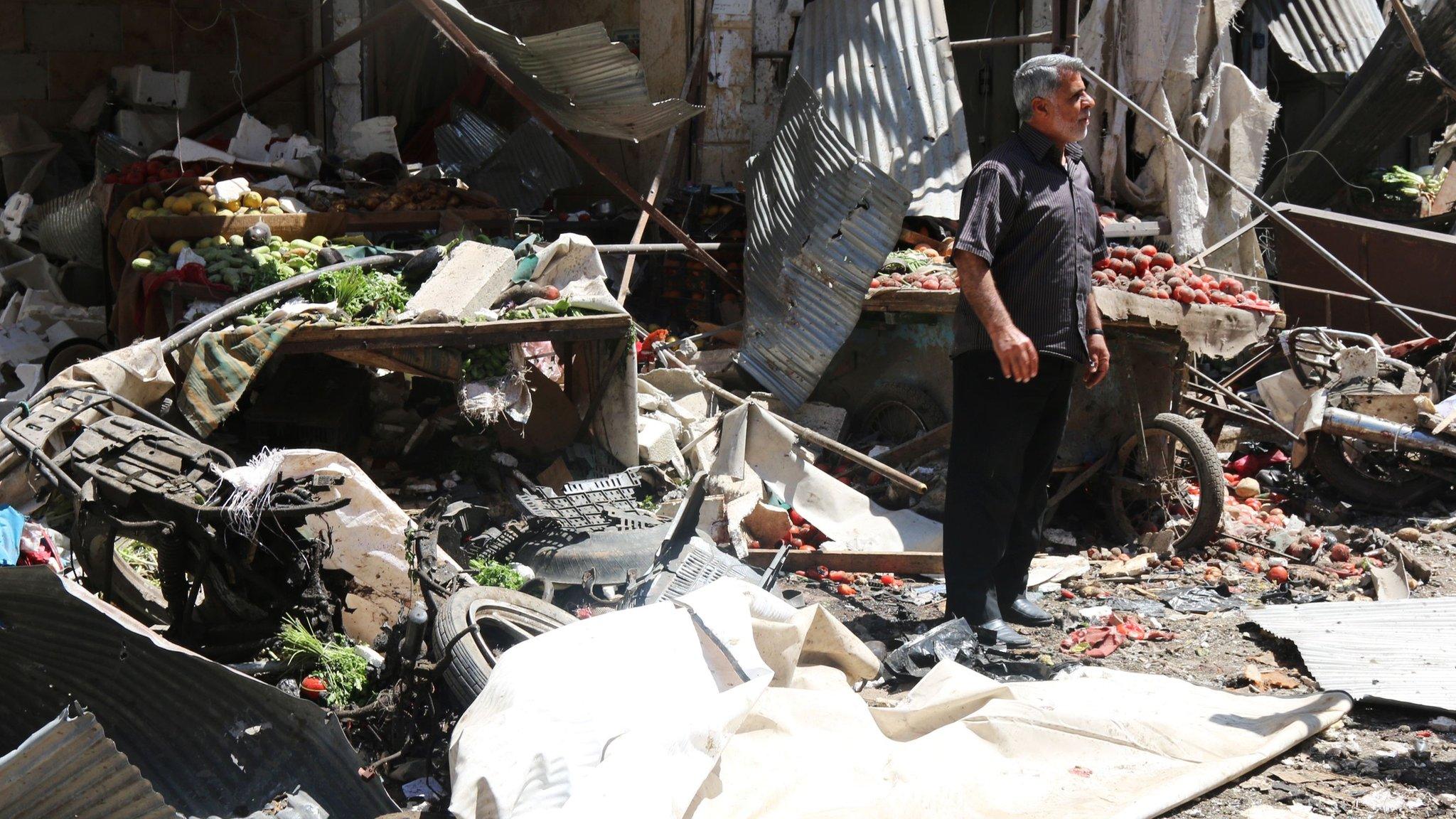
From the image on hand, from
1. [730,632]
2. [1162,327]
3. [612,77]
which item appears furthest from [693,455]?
[730,632]

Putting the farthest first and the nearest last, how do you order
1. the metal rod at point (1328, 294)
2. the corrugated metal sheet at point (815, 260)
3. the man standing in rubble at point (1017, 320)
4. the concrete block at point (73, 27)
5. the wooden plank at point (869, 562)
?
the concrete block at point (73, 27) → the corrugated metal sheet at point (815, 260) → the metal rod at point (1328, 294) → the wooden plank at point (869, 562) → the man standing in rubble at point (1017, 320)

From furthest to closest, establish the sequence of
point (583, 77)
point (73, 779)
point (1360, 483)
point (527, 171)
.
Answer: point (527, 171) < point (1360, 483) < point (583, 77) < point (73, 779)

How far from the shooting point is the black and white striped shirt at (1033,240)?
4320 mm

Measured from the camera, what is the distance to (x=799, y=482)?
604 centimetres

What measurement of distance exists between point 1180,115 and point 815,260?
3.57m

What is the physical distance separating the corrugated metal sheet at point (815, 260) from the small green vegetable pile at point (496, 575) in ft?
9.42

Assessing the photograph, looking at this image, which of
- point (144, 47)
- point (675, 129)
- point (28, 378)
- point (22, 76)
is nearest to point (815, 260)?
point (675, 129)

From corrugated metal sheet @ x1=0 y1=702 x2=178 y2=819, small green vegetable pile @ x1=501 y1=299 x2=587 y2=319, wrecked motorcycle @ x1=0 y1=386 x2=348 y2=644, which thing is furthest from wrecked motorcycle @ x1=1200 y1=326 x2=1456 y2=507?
corrugated metal sheet @ x1=0 y1=702 x2=178 y2=819

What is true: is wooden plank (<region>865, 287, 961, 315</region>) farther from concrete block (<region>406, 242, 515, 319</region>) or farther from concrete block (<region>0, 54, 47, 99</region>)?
concrete block (<region>0, 54, 47, 99</region>)

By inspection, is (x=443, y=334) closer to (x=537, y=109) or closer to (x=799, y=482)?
(x=537, y=109)

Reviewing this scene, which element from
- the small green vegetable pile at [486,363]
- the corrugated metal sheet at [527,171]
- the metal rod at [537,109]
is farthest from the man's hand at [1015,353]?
the corrugated metal sheet at [527,171]

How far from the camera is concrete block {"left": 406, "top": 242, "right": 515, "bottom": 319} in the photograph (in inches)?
228

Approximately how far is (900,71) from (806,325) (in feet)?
6.80

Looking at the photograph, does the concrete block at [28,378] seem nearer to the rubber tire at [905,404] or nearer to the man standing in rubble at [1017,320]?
the rubber tire at [905,404]
